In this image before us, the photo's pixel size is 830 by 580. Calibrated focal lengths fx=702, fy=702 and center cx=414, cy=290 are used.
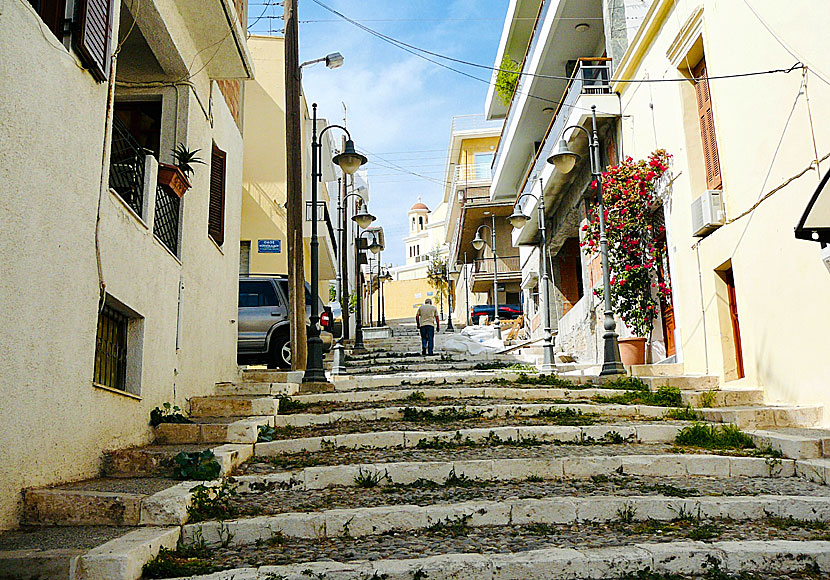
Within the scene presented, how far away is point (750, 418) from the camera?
749 cm

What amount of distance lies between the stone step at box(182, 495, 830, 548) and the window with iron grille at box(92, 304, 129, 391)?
2354mm

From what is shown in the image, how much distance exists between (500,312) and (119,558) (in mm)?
32141

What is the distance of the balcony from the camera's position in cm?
3656

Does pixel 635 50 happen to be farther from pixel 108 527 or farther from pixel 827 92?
pixel 108 527

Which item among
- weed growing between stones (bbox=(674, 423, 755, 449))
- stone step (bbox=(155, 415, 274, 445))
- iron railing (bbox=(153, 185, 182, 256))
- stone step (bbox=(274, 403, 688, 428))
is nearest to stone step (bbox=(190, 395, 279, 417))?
stone step (bbox=(274, 403, 688, 428))

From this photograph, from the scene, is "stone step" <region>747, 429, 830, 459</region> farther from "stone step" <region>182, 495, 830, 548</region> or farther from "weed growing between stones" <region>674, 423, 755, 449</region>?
"stone step" <region>182, 495, 830, 548</region>

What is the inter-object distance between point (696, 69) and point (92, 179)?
9477 mm

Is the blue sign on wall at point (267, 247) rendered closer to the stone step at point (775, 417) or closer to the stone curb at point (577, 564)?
the stone step at point (775, 417)

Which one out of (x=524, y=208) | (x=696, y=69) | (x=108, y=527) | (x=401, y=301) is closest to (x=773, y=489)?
(x=108, y=527)

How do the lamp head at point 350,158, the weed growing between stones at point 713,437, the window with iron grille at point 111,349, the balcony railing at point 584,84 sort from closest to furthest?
the window with iron grille at point 111,349 → the weed growing between stones at point 713,437 → the lamp head at point 350,158 → the balcony railing at point 584,84

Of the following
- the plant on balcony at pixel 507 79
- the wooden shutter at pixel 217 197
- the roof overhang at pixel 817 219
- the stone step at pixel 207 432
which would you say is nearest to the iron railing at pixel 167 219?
the wooden shutter at pixel 217 197

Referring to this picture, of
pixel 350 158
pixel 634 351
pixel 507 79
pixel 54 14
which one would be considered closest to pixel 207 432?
pixel 54 14

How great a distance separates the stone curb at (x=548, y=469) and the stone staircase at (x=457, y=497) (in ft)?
0.04

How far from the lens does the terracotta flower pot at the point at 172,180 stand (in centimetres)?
769
